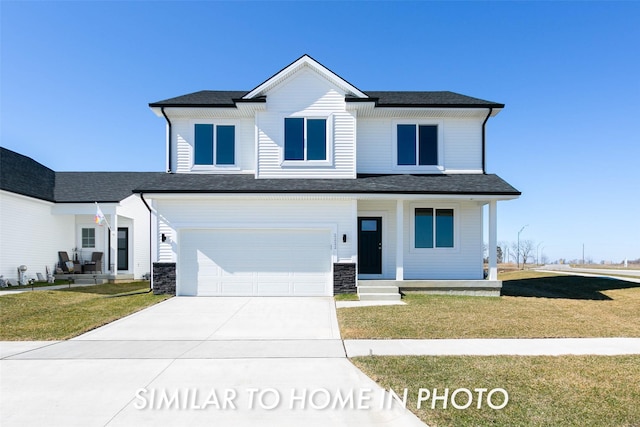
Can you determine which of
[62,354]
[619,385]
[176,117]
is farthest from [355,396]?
[176,117]

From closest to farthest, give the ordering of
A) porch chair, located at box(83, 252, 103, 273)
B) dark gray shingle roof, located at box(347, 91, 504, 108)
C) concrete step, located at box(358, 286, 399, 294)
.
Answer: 1. concrete step, located at box(358, 286, 399, 294)
2. dark gray shingle roof, located at box(347, 91, 504, 108)
3. porch chair, located at box(83, 252, 103, 273)

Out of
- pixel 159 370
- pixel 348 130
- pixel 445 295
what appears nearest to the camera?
pixel 159 370

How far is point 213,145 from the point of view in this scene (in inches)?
600

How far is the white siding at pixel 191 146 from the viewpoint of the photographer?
15164 millimetres

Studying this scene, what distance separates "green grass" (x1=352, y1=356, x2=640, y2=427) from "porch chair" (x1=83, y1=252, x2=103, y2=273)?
18.2m

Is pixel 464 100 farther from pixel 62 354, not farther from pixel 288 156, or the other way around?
pixel 62 354

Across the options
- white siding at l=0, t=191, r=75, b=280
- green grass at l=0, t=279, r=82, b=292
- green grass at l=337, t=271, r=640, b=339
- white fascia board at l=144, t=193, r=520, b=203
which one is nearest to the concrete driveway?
green grass at l=337, t=271, r=640, b=339

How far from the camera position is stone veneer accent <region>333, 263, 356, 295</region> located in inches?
538

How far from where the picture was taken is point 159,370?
6234mm

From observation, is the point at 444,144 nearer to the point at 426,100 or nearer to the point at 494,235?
the point at 426,100

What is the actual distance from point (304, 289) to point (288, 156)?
4871 millimetres

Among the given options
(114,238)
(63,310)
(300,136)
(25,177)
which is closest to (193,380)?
(63,310)

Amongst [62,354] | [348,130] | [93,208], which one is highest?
[348,130]

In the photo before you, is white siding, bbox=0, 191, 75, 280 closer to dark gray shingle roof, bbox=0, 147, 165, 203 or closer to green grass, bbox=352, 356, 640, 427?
dark gray shingle roof, bbox=0, 147, 165, 203
